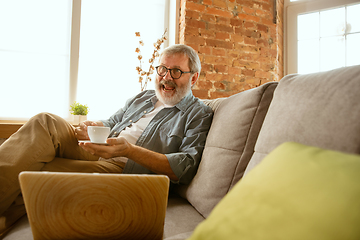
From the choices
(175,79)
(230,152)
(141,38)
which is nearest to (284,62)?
(141,38)

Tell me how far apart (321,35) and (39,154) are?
10.4 feet

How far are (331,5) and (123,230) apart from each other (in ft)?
10.9

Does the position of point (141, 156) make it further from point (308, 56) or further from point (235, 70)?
point (308, 56)

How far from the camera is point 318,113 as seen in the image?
2.13 ft

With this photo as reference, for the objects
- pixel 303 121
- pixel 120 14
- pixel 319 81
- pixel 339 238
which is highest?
pixel 120 14

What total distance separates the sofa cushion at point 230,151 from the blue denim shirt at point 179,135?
0.26ft

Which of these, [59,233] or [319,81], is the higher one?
[319,81]

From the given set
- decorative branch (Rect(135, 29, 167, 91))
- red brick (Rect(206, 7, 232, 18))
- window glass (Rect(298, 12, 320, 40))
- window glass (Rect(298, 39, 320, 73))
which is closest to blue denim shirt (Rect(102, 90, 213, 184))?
decorative branch (Rect(135, 29, 167, 91))

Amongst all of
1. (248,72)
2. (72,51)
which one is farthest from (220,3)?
(72,51)

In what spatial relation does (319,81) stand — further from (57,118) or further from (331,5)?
(331,5)

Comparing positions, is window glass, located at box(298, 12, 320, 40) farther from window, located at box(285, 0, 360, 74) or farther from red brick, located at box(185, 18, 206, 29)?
red brick, located at box(185, 18, 206, 29)

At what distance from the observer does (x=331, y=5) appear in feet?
9.51

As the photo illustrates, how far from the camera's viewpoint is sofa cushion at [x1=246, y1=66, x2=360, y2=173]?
1.87ft

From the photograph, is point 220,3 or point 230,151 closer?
point 230,151
